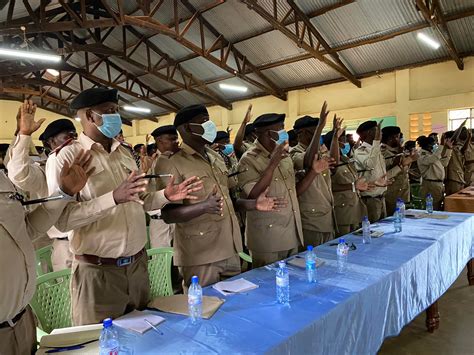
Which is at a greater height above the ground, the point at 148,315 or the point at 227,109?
the point at 227,109

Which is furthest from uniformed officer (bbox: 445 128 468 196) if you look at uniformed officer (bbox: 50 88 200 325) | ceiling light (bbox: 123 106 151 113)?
ceiling light (bbox: 123 106 151 113)

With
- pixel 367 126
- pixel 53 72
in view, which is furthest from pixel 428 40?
pixel 53 72

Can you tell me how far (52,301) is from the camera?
1826mm

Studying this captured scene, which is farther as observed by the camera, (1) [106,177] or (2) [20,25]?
(2) [20,25]

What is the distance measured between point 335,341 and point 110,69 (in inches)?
483

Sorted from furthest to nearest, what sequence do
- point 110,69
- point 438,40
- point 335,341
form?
point 110,69, point 438,40, point 335,341

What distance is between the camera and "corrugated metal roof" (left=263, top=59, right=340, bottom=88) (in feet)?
29.7

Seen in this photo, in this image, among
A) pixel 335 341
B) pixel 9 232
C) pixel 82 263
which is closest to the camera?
pixel 9 232

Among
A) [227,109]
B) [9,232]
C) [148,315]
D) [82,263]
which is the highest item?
[227,109]

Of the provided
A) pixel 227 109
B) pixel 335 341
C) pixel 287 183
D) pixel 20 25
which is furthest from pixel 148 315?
pixel 227 109

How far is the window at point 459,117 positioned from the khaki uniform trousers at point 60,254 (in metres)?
8.37

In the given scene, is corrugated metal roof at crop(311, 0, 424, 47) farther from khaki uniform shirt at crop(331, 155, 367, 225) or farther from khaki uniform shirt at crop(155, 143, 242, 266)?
khaki uniform shirt at crop(155, 143, 242, 266)

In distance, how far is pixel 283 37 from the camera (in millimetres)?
8031

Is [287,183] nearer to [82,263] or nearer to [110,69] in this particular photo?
[82,263]
